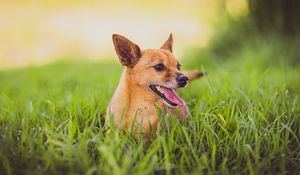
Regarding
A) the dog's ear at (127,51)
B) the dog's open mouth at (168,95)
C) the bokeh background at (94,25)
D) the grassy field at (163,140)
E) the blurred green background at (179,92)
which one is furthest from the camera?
the bokeh background at (94,25)

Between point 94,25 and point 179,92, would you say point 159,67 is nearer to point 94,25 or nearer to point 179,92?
point 179,92

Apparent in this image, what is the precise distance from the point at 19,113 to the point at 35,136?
1.73 ft

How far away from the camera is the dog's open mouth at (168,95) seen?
3224mm

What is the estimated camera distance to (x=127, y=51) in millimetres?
3477

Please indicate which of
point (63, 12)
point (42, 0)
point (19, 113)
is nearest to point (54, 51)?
point (63, 12)

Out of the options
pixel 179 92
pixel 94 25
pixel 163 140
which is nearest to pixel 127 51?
pixel 163 140

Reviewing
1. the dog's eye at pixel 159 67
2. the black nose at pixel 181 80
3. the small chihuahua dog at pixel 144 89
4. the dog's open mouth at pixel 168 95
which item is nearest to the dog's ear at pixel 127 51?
the small chihuahua dog at pixel 144 89

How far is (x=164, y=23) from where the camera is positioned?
10.3m

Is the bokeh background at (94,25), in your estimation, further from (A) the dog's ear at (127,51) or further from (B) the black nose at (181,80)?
(B) the black nose at (181,80)

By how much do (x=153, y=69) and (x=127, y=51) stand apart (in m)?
0.26

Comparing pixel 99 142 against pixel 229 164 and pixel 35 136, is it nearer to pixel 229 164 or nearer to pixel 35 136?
pixel 35 136

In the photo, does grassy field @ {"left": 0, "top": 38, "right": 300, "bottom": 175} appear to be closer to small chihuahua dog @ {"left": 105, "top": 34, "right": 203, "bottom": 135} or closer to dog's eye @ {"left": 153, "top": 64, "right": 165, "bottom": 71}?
small chihuahua dog @ {"left": 105, "top": 34, "right": 203, "bottom": 135}

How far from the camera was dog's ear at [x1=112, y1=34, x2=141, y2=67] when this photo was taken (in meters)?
3.43

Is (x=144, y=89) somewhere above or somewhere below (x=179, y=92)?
above
